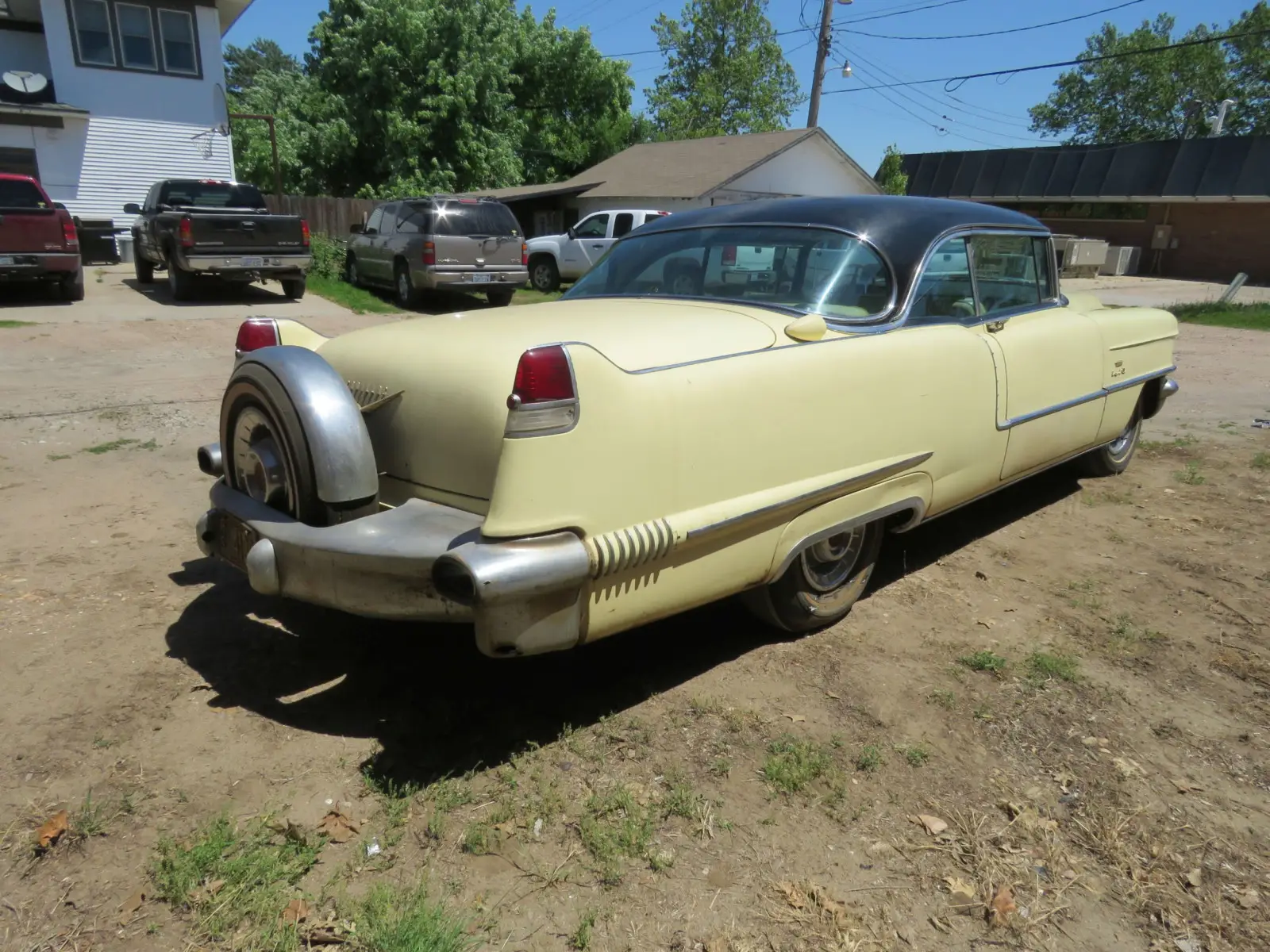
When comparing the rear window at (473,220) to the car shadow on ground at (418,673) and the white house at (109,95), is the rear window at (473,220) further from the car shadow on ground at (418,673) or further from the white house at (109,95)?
the car shadow on ground at (418,673)

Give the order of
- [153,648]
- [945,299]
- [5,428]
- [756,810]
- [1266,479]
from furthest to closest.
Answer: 1. [5,428]
2. [1266,479]
3. [945,299]
4. [153,648]
5. [756,810]

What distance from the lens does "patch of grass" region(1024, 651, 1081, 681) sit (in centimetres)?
328

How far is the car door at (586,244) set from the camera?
59.1 ft

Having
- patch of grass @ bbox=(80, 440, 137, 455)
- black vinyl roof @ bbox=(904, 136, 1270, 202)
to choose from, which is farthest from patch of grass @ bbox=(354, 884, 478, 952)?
black vinyl roof @ bbox=(904, 136, 1270, 202)

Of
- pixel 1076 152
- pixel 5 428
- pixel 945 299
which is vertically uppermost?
pixel 1076 152

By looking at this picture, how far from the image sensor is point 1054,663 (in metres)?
3.35

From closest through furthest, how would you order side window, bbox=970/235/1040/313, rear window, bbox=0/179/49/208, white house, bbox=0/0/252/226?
1. side window, bbox=970/235/1040/313
2. rear window, bbox=0/179/49/208
3. white house, bbox=0/0/252/226

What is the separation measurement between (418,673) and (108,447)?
157 inches

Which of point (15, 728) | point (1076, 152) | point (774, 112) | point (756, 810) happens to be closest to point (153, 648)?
point (15, 728)

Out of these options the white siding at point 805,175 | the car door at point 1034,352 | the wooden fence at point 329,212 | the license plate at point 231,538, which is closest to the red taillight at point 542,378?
the license plate at point 231,538

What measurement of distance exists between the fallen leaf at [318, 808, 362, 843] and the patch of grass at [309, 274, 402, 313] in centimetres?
1188

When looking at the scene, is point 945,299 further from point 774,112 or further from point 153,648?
point 774,112

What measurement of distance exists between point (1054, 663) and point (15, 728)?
3599mm

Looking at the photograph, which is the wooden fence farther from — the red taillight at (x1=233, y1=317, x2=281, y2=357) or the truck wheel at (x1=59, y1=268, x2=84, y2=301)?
the red taillight at (x1=233, y1=317, x2=281, y2=357)
